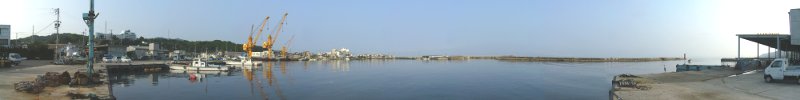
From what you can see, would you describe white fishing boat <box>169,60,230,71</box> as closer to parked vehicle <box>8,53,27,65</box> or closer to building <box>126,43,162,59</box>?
parked vehicle <box>8,53,27,65</box>

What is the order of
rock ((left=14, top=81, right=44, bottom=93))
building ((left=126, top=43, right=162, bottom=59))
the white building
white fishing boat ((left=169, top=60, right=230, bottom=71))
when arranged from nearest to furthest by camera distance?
rock ((left=14, top=81, right=44, bottom=93)) → the white building → white fishing boat ((left=169, top=60, right=230, bottom=71)) → building ((left=126, top=43, right=162, bottom=59))

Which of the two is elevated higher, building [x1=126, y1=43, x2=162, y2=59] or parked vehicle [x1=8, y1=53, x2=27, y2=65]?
building [x1=126, y1=43, x2=162, y2=59]

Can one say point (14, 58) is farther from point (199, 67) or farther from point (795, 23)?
point (795, 23)

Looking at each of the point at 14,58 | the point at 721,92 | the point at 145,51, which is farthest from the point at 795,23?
the point at 145,51

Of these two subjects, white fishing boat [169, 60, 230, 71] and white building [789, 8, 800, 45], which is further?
white fishing boat [169, 60, 230, 71]

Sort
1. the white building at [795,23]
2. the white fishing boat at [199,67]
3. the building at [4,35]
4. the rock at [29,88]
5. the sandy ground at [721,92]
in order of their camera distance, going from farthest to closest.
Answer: the building at [4,35] → the white fishing boat at [199,67] → the white building at [795,23] → the rock at [29,88] → the sandy ground at [721,92]

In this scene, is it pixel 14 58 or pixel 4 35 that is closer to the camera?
pixel 14 58

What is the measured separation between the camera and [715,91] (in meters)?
22.1

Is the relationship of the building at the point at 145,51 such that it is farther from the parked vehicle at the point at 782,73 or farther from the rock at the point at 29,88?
the parked vehicle at the point at 782,73

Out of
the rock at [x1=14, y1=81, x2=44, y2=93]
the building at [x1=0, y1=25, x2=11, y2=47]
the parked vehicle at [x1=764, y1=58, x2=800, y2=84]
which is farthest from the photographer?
the building at [x1=0, y1=25, x2=11, y2=47]

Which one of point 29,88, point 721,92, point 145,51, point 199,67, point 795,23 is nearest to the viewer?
point 29,88

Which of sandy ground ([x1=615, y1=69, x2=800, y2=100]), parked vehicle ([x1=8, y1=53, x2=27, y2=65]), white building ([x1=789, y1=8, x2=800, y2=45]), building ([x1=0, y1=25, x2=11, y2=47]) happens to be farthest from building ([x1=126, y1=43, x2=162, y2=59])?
white building ([x1=789, y1=8, x2=800, y2=45])

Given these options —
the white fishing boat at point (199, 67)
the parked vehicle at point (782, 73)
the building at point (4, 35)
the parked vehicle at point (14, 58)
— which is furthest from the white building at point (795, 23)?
the building at point (4, 35)

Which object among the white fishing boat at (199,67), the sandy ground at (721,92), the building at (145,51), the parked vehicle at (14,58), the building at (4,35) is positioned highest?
the building at (4,35)
